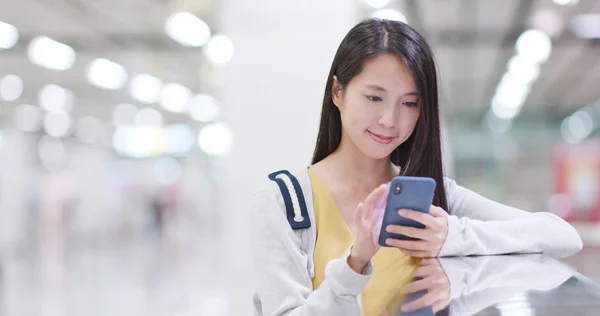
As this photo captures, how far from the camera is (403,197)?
129 cm

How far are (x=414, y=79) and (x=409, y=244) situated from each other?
1.02 ft

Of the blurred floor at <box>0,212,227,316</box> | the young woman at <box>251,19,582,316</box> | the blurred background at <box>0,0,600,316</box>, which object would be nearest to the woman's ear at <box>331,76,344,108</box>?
the young woman at <box>251,19,582,316</box>

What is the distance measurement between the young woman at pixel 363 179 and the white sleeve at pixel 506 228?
0.06 meters

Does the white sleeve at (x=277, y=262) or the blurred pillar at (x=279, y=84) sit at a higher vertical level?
the blurred pillar at (x=279, y=84)

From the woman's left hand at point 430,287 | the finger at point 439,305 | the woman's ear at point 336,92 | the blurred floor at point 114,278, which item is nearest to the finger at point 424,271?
the woman's left hand at point 430,287

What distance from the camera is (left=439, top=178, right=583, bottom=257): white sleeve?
1.70 m

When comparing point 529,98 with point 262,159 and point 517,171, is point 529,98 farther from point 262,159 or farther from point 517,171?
point 262,159

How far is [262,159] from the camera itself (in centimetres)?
478

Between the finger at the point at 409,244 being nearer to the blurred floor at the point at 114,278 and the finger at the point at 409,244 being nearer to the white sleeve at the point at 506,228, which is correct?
the white sleeve at the point at 506,228

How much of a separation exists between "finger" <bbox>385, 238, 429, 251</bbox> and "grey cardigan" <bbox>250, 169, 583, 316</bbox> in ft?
0.27

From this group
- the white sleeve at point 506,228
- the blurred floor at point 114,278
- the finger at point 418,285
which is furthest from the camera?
the blurred floor at point 114,278

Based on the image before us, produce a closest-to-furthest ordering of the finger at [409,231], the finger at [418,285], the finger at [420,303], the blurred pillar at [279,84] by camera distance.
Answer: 1. the finger at [420,303]
2. the finger at [418,285]
3. the finger at [409,231]
4. the blurred pillar at [279,84]

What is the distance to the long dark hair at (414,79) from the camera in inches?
55.7

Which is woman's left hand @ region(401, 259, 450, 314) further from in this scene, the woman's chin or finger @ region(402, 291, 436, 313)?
the woman's chin
